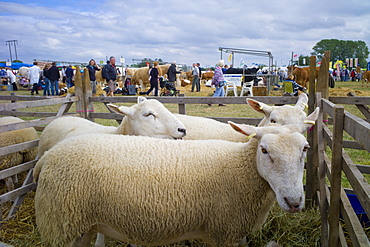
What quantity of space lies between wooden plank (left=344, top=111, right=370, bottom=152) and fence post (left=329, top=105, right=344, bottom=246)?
0.27ft

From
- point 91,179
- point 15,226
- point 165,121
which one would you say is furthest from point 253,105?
point 15,226

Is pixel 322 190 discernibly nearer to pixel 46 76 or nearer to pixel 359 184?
pixel 359 184

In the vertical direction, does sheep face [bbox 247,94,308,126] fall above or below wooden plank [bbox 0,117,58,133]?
above

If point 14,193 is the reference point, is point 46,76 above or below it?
above

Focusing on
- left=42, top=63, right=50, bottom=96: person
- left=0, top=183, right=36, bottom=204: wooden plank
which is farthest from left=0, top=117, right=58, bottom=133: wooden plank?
left=42, top=63, right=50, bottom=96: person

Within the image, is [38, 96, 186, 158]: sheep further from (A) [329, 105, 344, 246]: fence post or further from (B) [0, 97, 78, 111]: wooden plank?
(A) [329, 105, 344, 246]: fence post

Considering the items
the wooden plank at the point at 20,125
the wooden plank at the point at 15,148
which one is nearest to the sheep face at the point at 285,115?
the wooden plank at the point at 20,125

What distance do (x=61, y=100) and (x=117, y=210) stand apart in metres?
3.57

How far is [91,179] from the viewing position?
7.50 ft

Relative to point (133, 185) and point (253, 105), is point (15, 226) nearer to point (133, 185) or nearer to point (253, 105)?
point (133, 185)

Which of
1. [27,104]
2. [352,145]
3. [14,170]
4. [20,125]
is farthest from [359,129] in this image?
[27,104]

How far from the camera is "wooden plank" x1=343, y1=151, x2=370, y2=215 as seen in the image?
1626mm

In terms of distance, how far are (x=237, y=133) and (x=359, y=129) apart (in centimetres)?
208

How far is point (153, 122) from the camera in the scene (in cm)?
352
